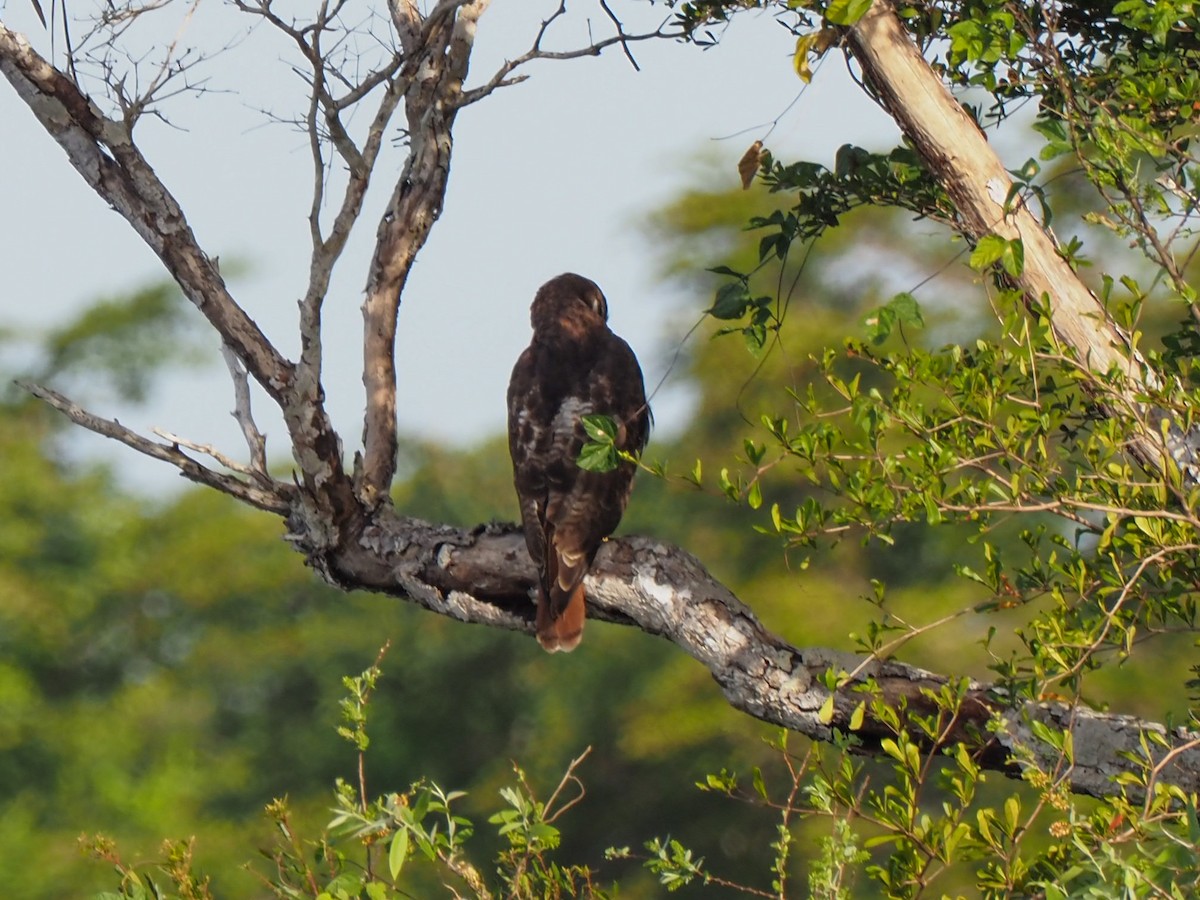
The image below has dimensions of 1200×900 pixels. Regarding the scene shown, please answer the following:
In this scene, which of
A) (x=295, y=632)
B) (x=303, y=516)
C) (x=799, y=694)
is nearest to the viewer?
(x=799, y=694)

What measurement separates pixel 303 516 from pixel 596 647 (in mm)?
6507

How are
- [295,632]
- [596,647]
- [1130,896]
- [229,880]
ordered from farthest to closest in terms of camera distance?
[295,632] < [596,647] < [229,880] < [1130,896]

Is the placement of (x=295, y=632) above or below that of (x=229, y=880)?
above

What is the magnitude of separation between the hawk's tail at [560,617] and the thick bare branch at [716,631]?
5 cm

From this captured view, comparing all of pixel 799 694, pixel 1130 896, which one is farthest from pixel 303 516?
pixel 1130 896

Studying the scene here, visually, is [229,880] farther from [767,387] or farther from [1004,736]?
[1004,736]

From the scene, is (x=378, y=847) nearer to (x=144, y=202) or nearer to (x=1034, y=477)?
(x=1034, y=477)

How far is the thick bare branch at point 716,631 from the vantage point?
2.94 meters

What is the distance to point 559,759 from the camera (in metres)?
9.75

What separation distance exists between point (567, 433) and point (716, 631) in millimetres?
1311

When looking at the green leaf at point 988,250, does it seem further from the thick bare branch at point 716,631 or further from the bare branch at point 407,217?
the bare branch at point 407,217

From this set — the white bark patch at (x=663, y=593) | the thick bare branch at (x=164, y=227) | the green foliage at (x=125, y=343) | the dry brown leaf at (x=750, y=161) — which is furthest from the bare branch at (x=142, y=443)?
the green foliage at (x=125, y=343)

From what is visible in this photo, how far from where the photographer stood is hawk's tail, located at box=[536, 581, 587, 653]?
155 inches

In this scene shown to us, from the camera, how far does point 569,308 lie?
5172mm
